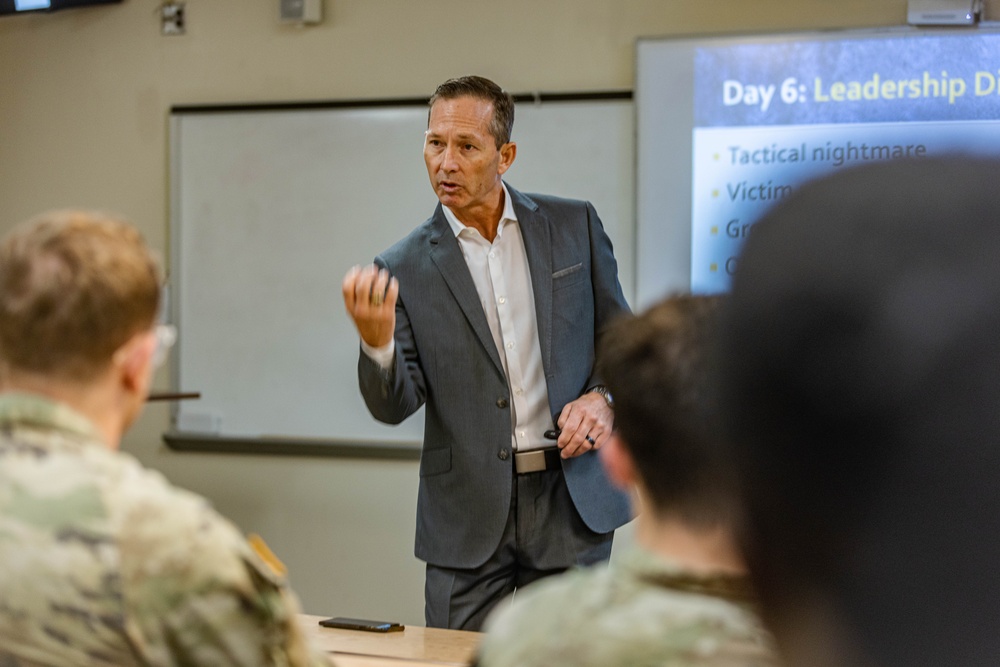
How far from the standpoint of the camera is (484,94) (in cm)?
260

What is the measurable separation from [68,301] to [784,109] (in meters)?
3.20

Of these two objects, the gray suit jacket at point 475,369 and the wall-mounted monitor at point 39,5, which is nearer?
the gray suit jacket at point 475,369

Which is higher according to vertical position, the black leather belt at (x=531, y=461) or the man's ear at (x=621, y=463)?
the man's ear at (x=621, y=463)

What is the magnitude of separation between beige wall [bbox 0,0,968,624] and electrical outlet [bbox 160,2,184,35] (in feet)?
0.12

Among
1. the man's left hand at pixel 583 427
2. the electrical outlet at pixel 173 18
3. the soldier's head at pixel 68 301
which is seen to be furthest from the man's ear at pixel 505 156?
the electrical outlet at pixel 173 18

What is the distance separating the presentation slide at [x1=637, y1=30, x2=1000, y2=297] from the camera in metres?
3.70

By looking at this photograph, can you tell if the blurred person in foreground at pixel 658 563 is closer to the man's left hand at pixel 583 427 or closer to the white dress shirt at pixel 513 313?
the man's left hand at pixel 583 427

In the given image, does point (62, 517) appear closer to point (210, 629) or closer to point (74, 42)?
point (210, 629)

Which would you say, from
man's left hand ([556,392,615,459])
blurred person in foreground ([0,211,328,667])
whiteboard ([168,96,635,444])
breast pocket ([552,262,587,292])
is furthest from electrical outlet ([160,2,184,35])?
blurred person in foreground ([0,211,328,667])

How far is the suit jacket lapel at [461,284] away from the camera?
7.98 feet

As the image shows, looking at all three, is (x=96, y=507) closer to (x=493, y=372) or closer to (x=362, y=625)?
(x=362, y=625)

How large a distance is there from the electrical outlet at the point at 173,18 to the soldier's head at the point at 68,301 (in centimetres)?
364

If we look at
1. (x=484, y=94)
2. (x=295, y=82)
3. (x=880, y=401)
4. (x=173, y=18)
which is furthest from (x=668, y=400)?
(x=173, y=18)

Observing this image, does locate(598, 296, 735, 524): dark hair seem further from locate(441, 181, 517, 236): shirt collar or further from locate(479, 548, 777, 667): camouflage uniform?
locate(441, 181, 517, 236): shirt collar
